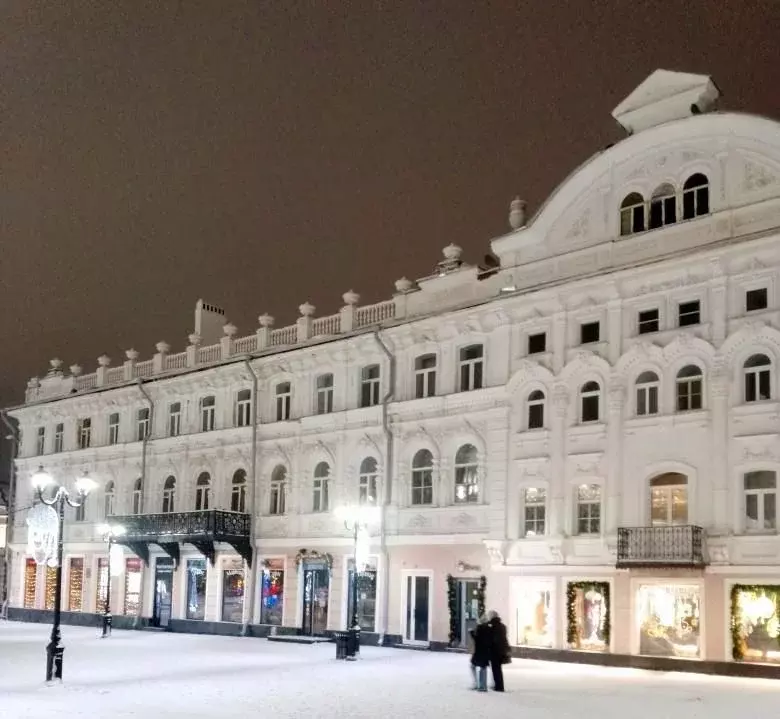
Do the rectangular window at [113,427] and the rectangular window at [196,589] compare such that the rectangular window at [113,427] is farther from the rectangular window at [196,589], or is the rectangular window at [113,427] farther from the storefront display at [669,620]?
the storefront display at [669,620]

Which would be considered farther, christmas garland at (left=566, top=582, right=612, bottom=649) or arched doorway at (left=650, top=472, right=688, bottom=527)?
christmas garland at (left=566, top=582, right=612, bottom=649)

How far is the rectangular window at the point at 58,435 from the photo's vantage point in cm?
5156

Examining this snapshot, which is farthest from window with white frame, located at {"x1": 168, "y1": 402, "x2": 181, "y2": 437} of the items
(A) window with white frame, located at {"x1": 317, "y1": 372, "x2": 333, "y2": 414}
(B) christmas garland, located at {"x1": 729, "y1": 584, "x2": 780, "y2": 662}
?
(B) christmas garland, located at {"x1": 729, "y1": 584, "x2": 780, "y2": 662}

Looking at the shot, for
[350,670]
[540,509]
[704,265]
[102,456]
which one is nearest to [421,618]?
[540,509]

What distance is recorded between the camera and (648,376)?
1161 inches

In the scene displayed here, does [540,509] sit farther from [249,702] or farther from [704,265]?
[249,702]

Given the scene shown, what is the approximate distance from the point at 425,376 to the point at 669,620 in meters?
11.6

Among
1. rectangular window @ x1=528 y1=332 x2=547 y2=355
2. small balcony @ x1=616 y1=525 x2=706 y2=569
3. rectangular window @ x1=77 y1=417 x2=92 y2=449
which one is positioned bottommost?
small balcony @ x1=616 y1=525 x2=706 y2=569

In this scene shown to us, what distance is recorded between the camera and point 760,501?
26.8 metres

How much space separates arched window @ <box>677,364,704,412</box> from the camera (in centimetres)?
2834

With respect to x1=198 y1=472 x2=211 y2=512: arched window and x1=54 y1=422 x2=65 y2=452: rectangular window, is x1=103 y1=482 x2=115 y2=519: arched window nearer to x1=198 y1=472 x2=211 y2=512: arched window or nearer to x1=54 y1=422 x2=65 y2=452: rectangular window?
x1=54 y1=422 x2=65 y2=452: rectangular window

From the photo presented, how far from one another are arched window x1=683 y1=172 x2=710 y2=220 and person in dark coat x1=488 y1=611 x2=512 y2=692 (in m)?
13.2

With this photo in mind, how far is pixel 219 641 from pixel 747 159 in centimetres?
2219

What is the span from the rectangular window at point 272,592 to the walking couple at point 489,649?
18.2m
